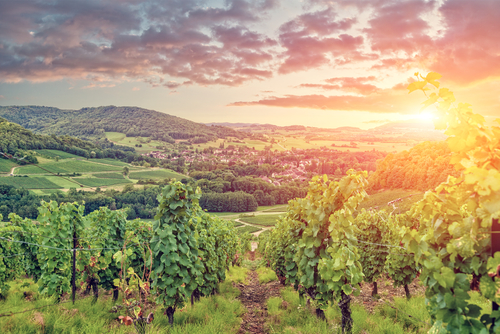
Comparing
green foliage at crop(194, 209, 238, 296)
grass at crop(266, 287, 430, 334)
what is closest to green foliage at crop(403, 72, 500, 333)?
grass at crop(266, 287, 430, 334)

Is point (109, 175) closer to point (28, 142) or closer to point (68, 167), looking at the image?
point (68, 167)

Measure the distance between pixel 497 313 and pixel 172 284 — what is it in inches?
295

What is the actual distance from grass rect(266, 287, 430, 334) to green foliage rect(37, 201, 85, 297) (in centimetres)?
801

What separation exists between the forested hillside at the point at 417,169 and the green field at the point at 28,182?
10125 cm

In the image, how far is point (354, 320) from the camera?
7.85m

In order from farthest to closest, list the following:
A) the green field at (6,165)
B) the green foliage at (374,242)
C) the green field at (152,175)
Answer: the green field at (152,175), the green field at (6,165), the green foliage at (374,242)

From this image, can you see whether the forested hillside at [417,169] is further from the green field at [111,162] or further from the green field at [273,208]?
the green field at [111,162]

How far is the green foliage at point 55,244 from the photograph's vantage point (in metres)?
9.84

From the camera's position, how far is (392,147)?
346 ft

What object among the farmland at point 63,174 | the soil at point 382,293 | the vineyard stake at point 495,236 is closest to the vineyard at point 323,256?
the vineyard stake at point 495,236

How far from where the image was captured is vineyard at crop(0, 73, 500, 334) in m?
3.15

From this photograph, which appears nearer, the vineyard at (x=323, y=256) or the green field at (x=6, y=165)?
the vineyard at (x=323, y=256)

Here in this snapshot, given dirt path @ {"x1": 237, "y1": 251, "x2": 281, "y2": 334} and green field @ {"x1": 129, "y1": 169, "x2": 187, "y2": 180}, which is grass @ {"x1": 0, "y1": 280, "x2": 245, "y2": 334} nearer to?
dirt path @ {"x1": 237, "y1": 251, "x2": 281, "y2": 334}

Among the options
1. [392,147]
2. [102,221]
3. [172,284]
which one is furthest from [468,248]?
[392,147]
